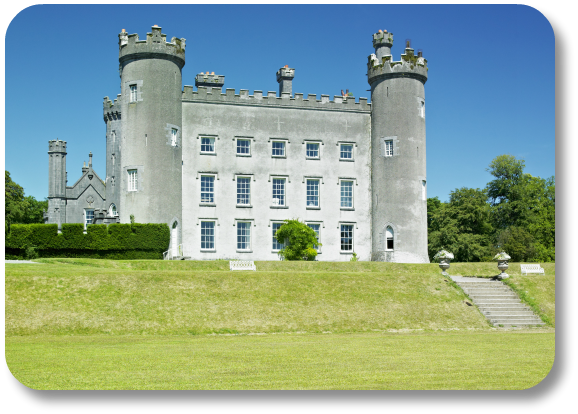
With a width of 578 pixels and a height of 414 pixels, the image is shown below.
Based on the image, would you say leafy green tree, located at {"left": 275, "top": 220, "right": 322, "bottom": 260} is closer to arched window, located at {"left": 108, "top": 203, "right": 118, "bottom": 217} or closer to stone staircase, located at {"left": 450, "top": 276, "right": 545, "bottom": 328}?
arched window, located at {"left": 108, "top": 203, "right": 118, "bottom": 217}

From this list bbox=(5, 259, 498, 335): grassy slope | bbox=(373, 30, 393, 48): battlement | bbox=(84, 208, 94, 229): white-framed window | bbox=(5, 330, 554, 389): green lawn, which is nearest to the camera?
bbox=(5, 330, 554, 389): green lawn

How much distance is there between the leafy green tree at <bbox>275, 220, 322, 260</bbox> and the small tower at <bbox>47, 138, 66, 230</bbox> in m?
20.5

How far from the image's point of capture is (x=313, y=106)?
3906cm

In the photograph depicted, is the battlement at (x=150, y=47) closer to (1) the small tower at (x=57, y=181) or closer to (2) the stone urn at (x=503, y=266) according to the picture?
(1) the small tower at (x=57, y=181)

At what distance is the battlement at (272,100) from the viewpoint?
37.3 metres

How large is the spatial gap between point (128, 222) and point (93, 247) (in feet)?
9.11

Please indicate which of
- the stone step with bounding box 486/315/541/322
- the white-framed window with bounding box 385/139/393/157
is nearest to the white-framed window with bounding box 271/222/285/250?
the white-framed window with bounding box 385/139/393/157

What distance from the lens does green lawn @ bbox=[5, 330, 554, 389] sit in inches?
411

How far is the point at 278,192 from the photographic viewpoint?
38.3 m

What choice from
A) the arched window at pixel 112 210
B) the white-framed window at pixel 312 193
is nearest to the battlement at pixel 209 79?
the white-framed window at pixel 312 193

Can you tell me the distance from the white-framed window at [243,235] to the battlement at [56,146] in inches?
791

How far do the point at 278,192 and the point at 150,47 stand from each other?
11.7m
